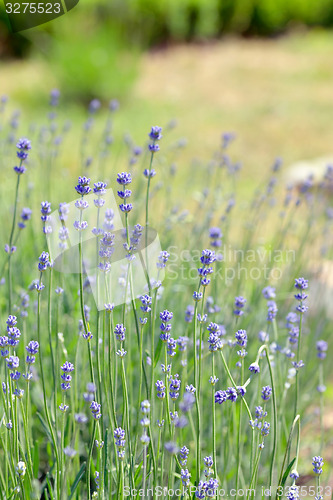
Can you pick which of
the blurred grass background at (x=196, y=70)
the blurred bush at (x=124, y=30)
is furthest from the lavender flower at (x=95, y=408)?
the blurred bush at (x=124, y=30)

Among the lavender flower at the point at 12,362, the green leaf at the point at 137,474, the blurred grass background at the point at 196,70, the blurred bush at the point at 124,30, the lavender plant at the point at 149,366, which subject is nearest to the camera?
the lavender flower at the point at 12,362

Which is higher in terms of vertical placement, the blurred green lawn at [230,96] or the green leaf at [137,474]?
the blurred green lawn at [230,96]

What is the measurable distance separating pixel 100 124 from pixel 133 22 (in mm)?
3429

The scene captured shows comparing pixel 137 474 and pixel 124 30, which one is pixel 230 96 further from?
pixel 137 474

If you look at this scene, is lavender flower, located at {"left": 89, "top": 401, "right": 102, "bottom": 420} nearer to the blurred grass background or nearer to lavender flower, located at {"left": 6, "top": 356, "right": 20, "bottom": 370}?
lavender flower, located at {"left": 6, "top": 356, "right": 20, "bottom": 370}

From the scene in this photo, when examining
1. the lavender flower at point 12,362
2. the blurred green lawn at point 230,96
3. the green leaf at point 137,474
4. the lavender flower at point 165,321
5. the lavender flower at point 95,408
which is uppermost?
the blurred green lawn at point 230,96


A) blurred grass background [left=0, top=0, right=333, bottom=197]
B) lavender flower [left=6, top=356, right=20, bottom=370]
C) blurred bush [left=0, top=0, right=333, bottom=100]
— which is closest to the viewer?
lavender flower [left=6, top=356, right=20, bottom=370]

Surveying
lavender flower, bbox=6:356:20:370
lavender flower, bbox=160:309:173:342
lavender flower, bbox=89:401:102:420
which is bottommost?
lavender flower, bbox=89:401:102:420

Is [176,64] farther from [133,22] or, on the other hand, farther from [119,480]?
[119,480]

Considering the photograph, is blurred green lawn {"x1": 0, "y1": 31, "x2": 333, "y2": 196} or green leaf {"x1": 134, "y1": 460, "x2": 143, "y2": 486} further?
blurred green lawn {"x1": 0, "y1": 31, "x2": 333, "y2": 196}

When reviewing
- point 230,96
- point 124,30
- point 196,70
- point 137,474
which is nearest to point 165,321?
point 137,474

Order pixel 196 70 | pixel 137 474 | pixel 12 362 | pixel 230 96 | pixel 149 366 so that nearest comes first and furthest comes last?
pixel 12 362 < pixel 137 474 < pixel 149 366 < pixel 230 96 < pixel 196 70

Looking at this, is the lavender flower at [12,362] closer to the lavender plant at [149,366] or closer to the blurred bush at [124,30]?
the lavender plant at [149,366]

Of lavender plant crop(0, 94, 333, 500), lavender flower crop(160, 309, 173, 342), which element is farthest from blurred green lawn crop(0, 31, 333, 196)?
lavender flower crop(160, 309, 173, 342)
